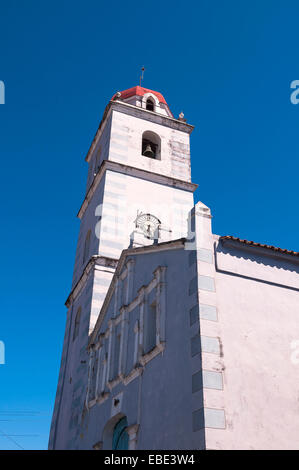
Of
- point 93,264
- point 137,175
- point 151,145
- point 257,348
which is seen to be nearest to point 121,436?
point 257,348

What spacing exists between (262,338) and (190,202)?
14.5 m

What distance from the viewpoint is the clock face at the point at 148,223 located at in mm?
22225

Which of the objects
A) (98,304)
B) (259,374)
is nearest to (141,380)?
(259,374)

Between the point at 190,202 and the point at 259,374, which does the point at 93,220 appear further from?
the point at 259,374

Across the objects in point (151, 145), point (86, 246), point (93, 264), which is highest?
point (151, 145)

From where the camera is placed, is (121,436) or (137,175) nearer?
(121,436)

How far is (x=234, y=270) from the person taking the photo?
462 inches

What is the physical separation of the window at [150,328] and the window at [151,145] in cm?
1413

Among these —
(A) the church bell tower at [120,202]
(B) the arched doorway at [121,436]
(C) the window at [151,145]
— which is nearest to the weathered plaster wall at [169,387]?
(B) the arched doorway at [121,436]

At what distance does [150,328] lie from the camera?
13164 millimetres

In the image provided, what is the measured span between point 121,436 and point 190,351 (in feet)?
15.9

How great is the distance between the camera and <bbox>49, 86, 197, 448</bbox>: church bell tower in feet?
66.6

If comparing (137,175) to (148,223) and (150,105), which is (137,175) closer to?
(148,223)

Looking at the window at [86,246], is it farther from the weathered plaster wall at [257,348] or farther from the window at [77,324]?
the weathered plaster wall at [257,348]
